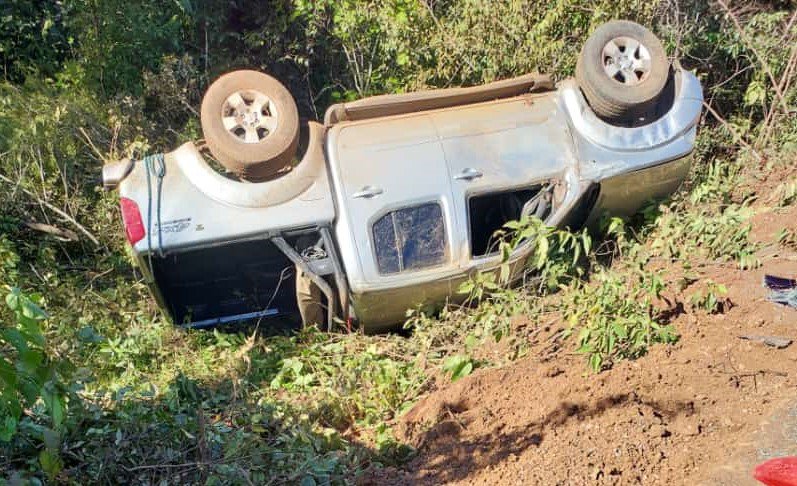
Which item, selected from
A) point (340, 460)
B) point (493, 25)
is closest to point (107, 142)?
point (493, 25)

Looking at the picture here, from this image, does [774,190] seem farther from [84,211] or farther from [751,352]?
[84,211]

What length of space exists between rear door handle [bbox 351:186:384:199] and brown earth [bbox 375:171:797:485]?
147cm

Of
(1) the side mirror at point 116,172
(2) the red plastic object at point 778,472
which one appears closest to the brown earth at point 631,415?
(2) the red plastic object at point 778,472

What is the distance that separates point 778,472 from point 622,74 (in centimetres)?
373

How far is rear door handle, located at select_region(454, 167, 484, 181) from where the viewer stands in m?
A: 5.57

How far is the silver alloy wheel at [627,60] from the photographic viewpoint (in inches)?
239

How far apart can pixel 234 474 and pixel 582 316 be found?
2.38m

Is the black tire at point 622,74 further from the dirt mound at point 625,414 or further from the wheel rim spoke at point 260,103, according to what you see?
the wheel rim spoke at point 260,103

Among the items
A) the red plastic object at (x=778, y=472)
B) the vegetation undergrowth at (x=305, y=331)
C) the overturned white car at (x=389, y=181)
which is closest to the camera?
the red plastic object at (x=778, y=472)

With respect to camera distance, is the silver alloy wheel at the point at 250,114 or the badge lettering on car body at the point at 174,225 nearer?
the badge lettering on car body at the point at 174,225

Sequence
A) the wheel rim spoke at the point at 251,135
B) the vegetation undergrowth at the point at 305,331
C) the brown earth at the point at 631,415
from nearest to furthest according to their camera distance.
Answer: the brown earth at the point at 631,415 < the vegetation undergrowth at the point at 305,331 < the wheel rim spoke at the point at 251,135

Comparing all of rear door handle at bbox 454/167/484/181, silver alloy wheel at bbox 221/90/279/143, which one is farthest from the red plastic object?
silver alloy wheel at bbox 221/90/279/143

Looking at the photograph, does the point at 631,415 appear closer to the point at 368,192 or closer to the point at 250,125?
the point at 368,192

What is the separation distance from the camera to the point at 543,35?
736cm
